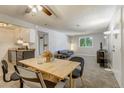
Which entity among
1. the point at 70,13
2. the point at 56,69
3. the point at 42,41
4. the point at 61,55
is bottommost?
the point at 61,55

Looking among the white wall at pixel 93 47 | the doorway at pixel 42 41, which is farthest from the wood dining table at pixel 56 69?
the white wall at pixel 93 47

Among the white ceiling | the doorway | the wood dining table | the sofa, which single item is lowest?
the sofa

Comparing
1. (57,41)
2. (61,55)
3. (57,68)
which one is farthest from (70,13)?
(57,41)

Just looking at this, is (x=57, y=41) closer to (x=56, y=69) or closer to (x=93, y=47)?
(x=93, y=47)

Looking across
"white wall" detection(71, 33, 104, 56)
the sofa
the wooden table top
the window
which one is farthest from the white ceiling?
the window

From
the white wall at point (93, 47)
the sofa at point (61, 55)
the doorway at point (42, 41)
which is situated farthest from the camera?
the white wall at point (93, 47)

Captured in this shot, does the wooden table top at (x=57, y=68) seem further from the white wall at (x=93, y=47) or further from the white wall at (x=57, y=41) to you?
the white wall at (x=93, y=47)

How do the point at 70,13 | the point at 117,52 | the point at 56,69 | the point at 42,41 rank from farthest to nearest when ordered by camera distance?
the point at 42,41 < the point at 70,13 < the point at 117,52 < the point at 56,69

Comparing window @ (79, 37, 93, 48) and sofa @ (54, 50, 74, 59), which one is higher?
window @ (79, 37, 93, 48)

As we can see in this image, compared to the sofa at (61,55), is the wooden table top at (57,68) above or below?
above

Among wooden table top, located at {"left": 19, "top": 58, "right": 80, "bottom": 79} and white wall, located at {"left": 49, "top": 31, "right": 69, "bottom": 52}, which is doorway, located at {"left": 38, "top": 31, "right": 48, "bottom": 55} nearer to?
white wall, located at {"left": 49, "top": 31, "right": 69, "bottom": 52}

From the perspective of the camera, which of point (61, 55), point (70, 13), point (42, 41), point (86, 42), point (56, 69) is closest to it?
point (56, 69)
